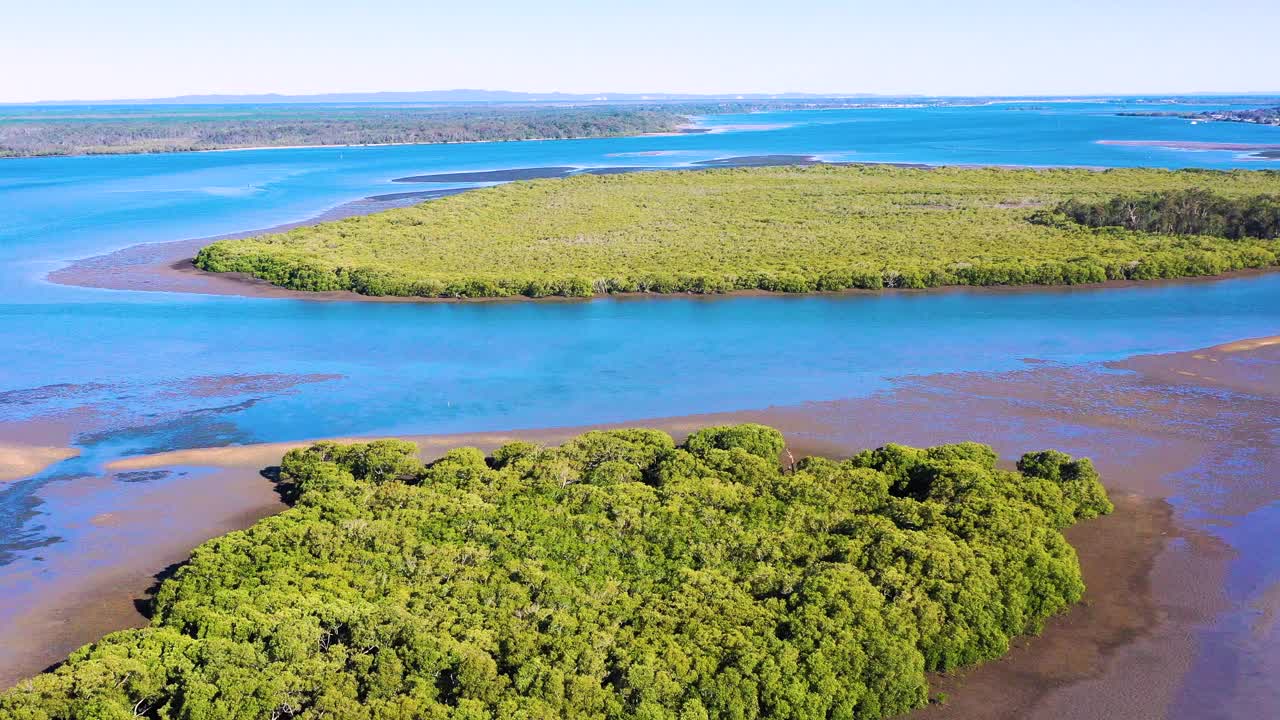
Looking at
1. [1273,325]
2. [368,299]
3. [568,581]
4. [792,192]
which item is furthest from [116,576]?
[792,192]

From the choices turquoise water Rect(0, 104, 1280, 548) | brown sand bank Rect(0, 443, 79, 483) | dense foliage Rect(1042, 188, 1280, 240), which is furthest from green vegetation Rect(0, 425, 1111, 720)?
dense foliage Rect(1042, 188, 1280, 240)

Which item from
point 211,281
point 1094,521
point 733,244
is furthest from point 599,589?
point 733,244

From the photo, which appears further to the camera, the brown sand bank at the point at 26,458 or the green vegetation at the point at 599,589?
the brown sand bank at the point at 26,458

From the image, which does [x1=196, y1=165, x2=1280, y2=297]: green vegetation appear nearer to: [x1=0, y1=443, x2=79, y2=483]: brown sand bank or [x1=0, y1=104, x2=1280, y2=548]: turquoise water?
[x1=0, y1=104, x2=1280, y2=548]: turquoise water

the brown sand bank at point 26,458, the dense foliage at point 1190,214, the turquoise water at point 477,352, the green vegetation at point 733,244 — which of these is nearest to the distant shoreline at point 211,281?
the green vegetation at point 733,244

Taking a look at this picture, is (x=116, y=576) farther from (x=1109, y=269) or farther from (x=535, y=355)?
(x=1109, y=269)

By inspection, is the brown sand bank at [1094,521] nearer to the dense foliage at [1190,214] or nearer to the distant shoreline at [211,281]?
the distant shoreline at [211,281]

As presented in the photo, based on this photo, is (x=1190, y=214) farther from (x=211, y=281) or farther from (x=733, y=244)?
(x=211, y=281)
